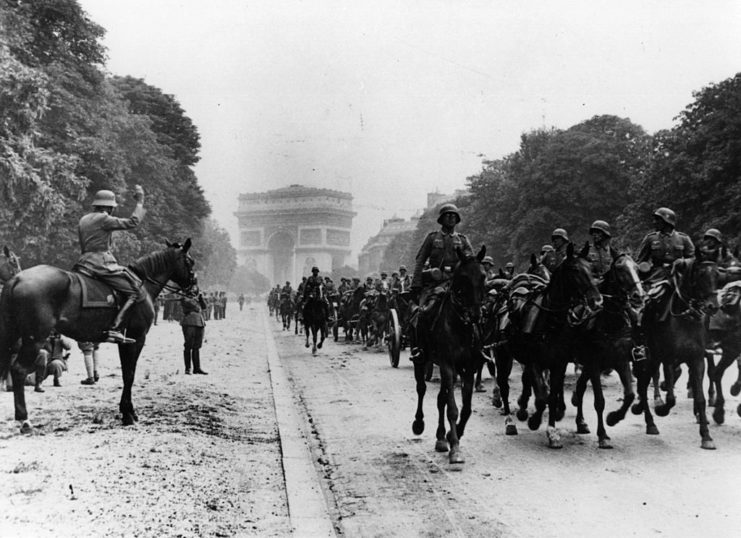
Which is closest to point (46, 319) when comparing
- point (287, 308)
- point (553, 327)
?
point (553, 327)

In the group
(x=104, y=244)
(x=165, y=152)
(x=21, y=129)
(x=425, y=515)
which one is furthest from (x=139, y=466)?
(x=165, y=152)

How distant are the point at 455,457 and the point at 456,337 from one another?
4.31ft

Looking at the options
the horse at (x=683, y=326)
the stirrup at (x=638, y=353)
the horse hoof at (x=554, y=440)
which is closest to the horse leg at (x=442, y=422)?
the horse hoof at (x=554, y=440)

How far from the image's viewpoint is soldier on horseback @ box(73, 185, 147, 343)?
8930mm

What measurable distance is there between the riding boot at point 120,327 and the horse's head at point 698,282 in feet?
23.5

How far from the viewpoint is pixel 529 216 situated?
146 feet

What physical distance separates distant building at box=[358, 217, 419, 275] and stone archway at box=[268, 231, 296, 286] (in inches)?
628

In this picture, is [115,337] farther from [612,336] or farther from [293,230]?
[293,230]

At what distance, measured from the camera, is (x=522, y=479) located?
6.74 metres

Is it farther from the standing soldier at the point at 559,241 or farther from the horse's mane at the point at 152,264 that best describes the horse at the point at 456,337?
the horse's mane at the point at 152,264

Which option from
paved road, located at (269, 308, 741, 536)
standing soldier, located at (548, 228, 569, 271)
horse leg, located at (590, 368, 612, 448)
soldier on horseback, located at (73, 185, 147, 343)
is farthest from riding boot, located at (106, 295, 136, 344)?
standing soldier, located at (548, 228, 569, 271)

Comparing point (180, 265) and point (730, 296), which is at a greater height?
point (180, 265)

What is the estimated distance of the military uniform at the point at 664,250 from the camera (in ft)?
32.6

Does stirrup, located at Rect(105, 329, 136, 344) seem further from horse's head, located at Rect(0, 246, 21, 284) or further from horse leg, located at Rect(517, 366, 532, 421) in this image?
horse leg, located at Rect(517, 366, 532, 421)
